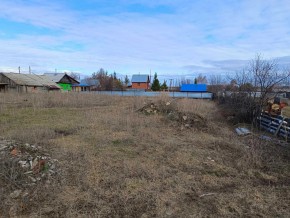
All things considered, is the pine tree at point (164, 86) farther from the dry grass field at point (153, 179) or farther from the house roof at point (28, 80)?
the dry grass field at point (153, 179)

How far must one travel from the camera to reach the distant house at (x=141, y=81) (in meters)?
55.2

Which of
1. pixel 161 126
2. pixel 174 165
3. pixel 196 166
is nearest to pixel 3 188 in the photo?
pixel 174 165

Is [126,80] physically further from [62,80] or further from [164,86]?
[62,80]

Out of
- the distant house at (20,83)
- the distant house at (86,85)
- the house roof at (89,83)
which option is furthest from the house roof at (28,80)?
the house roof at (89,83)

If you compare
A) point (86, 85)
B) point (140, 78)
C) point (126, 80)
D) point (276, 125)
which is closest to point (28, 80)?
point (86, 85)

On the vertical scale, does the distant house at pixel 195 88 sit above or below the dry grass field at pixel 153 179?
above

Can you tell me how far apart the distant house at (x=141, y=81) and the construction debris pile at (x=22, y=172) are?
5118 centimetres

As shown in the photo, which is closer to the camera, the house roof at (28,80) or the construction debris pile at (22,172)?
the construction debris pile at (22,172)

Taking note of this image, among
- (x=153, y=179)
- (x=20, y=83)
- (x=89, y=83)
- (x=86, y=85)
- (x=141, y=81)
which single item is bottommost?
(x=153, y=179)

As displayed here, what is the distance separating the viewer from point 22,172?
3.72 m

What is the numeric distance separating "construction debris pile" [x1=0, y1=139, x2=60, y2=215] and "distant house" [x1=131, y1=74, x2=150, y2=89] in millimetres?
51184

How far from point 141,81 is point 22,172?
52.2 m

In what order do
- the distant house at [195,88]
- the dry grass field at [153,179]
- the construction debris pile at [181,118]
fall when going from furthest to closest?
the distant house at [195,88], the construction debris pile at [181,118], the dry grass field at [153,179]

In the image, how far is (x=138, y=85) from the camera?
5569 cm
